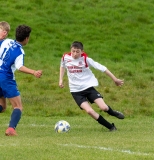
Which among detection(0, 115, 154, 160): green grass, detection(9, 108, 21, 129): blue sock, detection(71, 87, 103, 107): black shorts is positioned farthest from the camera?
detection(71, 87, 103, 107): black shorts

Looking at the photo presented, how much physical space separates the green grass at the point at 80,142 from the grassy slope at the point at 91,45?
3.79 metres

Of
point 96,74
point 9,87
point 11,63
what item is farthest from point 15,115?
point 96,74

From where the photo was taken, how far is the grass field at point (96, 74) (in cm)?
873

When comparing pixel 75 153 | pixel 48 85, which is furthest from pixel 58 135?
pixel 48 85

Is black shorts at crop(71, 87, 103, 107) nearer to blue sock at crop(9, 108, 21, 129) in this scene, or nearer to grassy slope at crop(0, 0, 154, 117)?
blue sock at crop(9, 108, 21, 129)

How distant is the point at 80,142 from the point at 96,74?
10.7m

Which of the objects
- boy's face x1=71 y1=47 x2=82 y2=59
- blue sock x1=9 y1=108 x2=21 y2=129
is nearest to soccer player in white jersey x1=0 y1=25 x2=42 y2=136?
blue sock x1=9 y1=108 x2=21 y2=129

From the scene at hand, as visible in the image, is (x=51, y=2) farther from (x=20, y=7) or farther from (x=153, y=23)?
(x=153, y=23)

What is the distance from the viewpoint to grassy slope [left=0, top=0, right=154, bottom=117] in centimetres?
1720

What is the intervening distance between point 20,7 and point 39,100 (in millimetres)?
9275

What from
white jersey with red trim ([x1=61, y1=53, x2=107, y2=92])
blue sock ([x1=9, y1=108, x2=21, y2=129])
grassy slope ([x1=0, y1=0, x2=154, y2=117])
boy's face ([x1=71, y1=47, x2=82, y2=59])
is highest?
boy's face ([x1=71, y1=47, x2=82, y2=59])

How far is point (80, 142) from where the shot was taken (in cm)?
938

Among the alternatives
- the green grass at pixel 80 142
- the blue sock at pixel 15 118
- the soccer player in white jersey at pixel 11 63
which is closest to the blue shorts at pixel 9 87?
the soccer player in white jersey at pixel 11 63

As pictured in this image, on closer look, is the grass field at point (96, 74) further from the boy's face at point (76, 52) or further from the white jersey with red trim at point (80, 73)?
the boy's face at point (76, 52)
